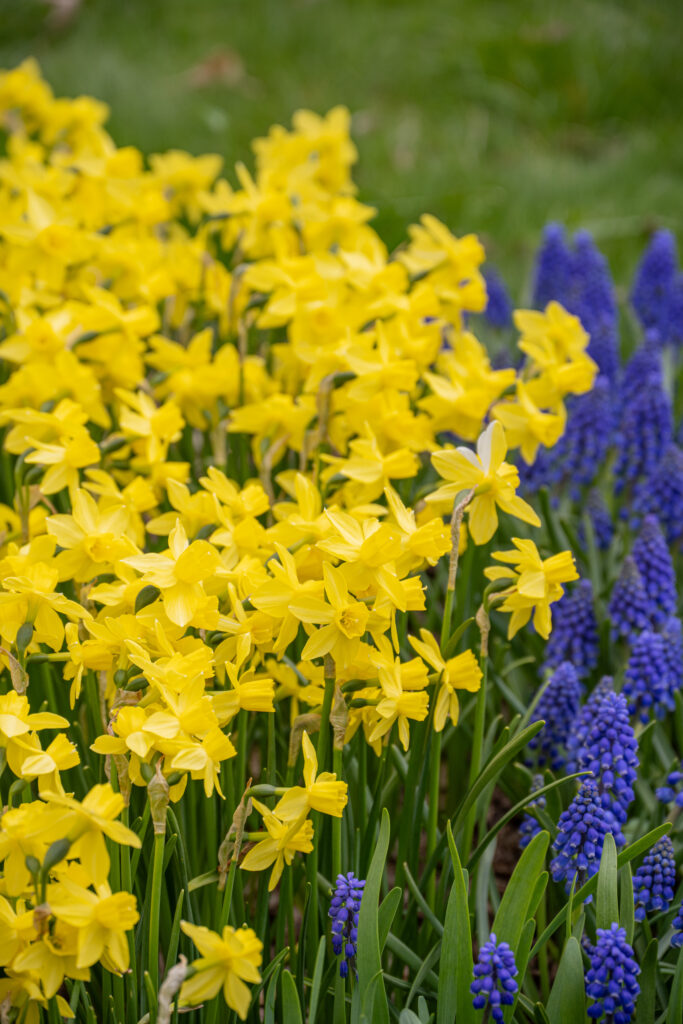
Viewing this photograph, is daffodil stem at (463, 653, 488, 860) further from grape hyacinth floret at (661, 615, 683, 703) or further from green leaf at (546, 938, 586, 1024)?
grape hyacinth floret at (661, 615, 683, 703)

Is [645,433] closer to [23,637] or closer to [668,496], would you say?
[668,496]

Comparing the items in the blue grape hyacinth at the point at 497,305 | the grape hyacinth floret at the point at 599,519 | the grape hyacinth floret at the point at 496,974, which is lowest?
the grape hyacinth floret at the point at 496,974

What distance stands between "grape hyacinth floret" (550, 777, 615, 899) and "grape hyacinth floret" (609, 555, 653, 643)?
0.58m

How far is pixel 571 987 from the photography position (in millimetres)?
1350

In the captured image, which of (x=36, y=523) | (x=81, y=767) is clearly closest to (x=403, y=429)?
(x=36, y=523)

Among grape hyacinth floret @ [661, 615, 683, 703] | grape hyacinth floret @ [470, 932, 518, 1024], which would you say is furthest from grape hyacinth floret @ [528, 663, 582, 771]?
grape hyacinth floret @ [470, 932, 518, 1024]

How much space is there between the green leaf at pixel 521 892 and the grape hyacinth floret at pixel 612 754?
26 centimetres

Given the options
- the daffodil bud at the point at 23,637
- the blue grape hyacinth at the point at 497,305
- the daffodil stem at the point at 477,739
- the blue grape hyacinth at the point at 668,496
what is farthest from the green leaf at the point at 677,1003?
the blue grape hyacinth at the point at 497,305

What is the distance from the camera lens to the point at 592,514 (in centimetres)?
256

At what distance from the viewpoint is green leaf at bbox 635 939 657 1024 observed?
142 cm

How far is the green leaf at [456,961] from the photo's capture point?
52.1 inches

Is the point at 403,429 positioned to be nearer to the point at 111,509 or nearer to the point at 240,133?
the point at 111,509

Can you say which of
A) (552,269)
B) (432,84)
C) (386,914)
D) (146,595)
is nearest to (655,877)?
(386,914)

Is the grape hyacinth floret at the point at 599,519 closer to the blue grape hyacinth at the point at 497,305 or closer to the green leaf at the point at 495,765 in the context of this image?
the green leaf at the point at 495,765
